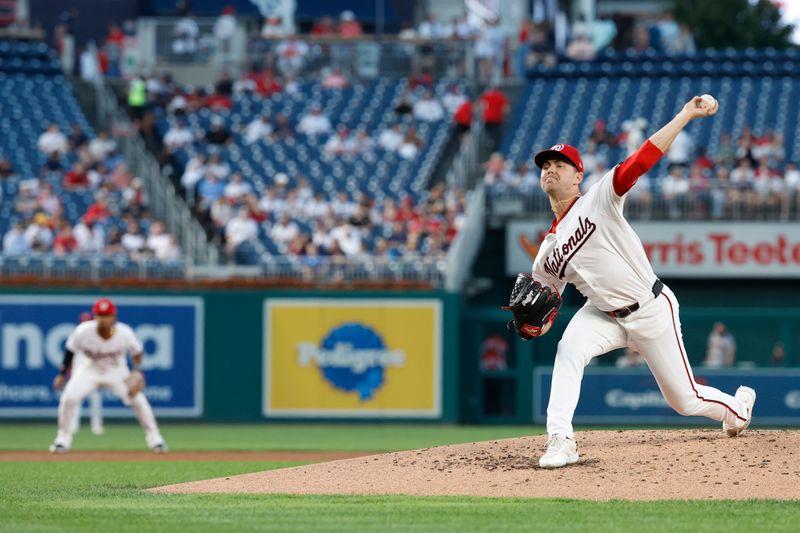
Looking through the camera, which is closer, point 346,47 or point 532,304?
point 532,304

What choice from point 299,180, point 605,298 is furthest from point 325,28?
point 605,298

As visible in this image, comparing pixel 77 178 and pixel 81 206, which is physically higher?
pixel 77 178

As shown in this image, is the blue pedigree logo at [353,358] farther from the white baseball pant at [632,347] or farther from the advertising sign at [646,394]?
the white baseball pant at [632,347]

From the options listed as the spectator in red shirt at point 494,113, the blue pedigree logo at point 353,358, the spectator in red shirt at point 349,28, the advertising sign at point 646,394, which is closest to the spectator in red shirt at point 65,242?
the blue pedigree logo at point 353,358

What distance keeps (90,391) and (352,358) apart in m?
7.29

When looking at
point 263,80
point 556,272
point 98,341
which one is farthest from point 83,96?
point 556,272

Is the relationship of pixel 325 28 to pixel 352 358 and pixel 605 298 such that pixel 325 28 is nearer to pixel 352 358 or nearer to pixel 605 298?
pixel 352 358

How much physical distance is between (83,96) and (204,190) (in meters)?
4.88

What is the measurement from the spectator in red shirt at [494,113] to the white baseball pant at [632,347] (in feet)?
56.5

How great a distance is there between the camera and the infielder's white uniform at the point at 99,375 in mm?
14242

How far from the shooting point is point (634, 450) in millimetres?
9234

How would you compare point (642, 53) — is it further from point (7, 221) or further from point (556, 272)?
point (556, 272)

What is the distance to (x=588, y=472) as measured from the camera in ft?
28.7

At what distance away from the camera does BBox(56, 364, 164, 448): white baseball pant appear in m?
14.2
